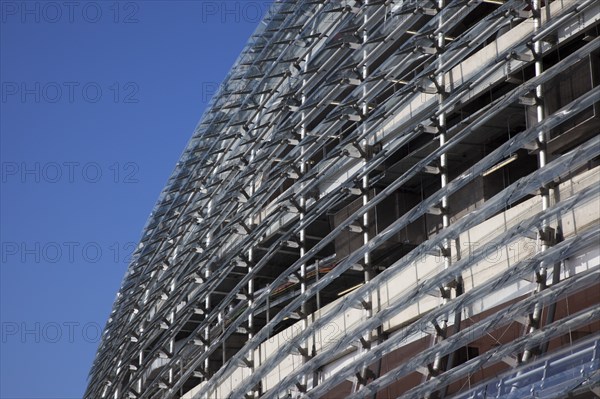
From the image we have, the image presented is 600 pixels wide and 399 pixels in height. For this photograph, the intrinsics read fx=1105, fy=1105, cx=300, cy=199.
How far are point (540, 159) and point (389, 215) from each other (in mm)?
8670

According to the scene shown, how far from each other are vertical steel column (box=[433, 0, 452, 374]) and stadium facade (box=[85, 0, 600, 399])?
0.06 m

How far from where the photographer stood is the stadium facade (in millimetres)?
21812

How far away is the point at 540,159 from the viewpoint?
75.8ft

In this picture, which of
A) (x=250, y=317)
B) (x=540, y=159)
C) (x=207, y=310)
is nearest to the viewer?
(x=540, y=159)

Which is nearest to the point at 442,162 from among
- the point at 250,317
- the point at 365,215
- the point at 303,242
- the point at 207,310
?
the point at 365,215

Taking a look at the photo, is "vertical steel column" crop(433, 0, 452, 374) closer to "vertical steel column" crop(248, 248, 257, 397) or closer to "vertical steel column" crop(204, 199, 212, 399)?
"vertical steel column" crop(248, 248, 257, 397)

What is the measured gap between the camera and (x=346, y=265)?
2791 centimetres

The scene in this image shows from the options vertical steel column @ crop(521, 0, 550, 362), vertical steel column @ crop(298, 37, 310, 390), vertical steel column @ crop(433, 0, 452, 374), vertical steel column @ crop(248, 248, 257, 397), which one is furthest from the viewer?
vertical steel column @ crop(248, 248, 257, 397)

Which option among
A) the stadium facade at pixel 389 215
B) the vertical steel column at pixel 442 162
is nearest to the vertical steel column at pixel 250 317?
the stadium facade at pixel 389 215

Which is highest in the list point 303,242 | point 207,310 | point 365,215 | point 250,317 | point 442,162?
point 207,310

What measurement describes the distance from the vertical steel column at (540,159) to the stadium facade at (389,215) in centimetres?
4

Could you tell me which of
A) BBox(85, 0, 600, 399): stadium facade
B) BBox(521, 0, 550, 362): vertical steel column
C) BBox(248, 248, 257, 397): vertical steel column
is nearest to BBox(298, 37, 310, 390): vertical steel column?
BBox(85, 0, 600, 399): stadium facade

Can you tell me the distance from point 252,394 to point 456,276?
11.2 meters

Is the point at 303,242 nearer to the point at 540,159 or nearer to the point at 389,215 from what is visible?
the point at 389,215
